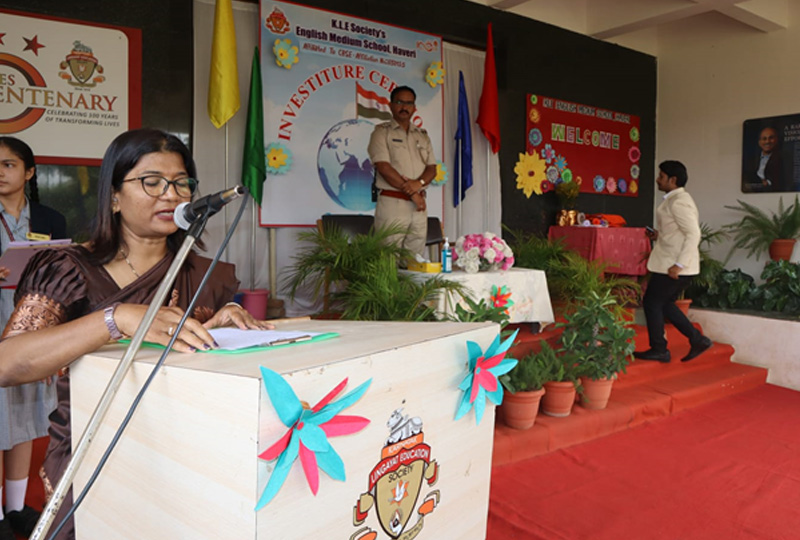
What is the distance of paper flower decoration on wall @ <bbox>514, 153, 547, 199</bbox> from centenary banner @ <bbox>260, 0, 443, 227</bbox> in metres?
1.27

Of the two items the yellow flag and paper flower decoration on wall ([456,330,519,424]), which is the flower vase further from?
paper flower decoration on wall ([456,330,519,424])

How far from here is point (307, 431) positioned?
729 mm

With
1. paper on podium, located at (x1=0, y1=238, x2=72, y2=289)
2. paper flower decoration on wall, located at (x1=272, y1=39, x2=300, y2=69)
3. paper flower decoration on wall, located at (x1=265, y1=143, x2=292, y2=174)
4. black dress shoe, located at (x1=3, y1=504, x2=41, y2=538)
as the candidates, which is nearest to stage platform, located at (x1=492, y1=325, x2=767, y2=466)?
black dress shoe, located at (x1=3, y1=504, x2=41, y2=538)

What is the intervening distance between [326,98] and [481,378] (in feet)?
15.0

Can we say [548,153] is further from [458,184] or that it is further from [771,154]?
[771,154]

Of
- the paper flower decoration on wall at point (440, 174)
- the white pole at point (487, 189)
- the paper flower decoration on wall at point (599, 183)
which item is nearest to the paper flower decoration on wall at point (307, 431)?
the paper flower decoration on wall at point (440, 174)

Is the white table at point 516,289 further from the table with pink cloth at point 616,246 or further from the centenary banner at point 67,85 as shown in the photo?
the centenary banner at point 67,85

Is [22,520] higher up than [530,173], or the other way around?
[530,173]

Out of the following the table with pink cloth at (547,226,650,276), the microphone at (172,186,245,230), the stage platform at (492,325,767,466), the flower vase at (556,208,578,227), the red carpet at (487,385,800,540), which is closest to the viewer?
the microphone at (172,186,245,230)

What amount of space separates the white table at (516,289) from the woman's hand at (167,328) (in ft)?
8.91

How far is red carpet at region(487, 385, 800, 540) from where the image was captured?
233cm

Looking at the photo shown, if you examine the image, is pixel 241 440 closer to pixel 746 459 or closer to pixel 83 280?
pixel 83 280

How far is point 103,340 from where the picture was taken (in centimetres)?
96

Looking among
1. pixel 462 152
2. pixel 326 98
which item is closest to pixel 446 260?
pixel 326 98
